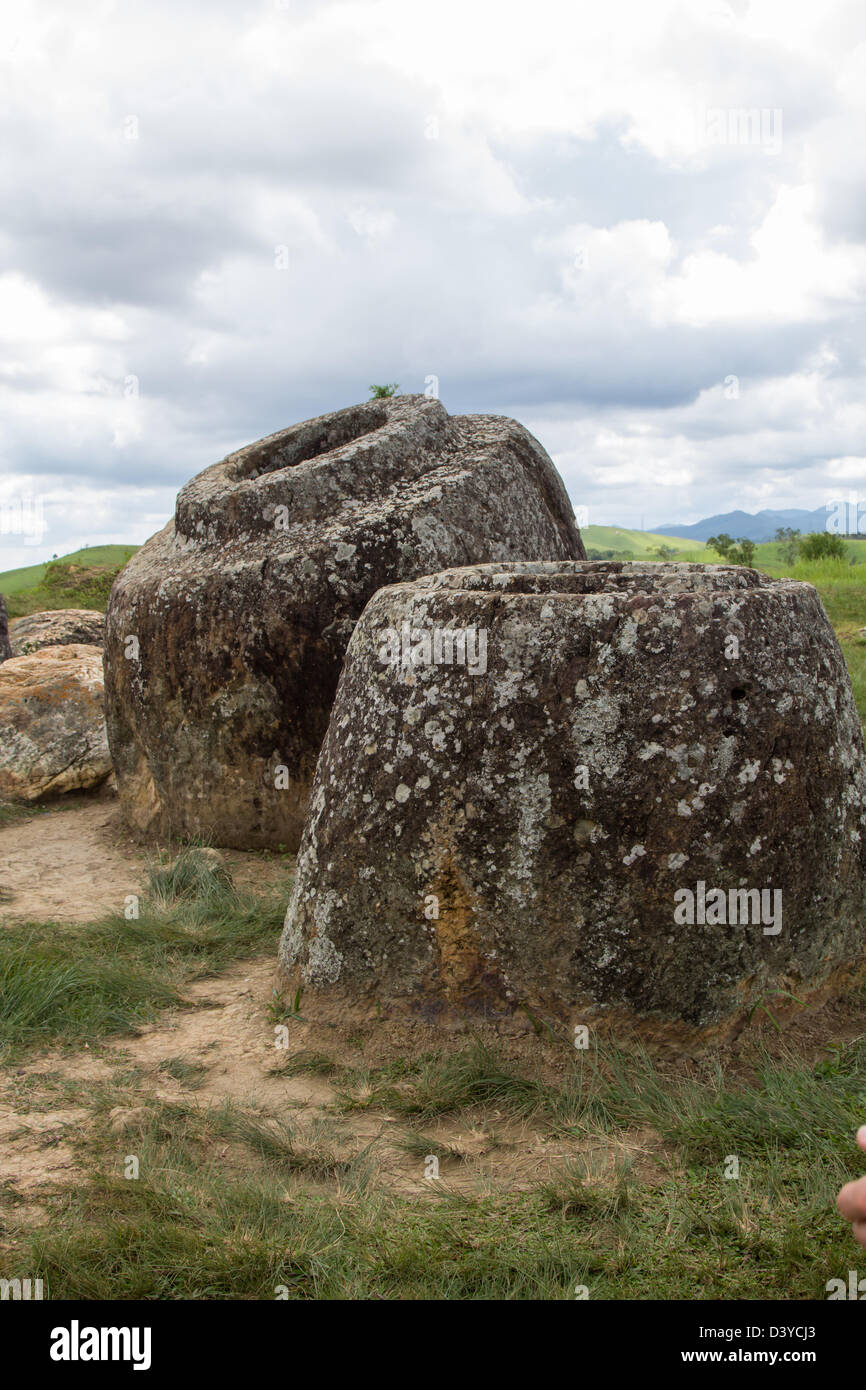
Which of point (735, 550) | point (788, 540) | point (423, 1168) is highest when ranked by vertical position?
point (788, 540)

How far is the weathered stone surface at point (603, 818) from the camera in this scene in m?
4.02

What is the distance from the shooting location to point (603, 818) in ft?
13.2

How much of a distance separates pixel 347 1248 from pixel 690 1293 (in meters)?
0.89

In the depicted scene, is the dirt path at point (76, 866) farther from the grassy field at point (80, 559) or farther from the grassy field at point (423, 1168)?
the grassy field at point (80, 559)

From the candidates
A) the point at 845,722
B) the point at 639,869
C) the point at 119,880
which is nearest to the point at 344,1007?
the point at 639,869

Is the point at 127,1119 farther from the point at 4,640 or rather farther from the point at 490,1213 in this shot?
the point at 4,640

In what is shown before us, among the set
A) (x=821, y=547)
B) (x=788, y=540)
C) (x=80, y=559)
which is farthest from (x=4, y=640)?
(x=788, y=540)

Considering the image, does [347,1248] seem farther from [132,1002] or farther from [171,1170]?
[132,1002]

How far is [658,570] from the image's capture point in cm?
498

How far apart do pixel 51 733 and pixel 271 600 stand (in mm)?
3316

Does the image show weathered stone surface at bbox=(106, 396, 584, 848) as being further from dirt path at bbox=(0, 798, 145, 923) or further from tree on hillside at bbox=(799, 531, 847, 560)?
tree on hillside at bbox=(799, 531, 847, 560)

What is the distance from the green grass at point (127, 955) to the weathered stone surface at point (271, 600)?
0.77 meters

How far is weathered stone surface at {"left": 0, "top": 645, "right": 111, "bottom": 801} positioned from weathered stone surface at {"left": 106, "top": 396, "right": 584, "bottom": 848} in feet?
4.48

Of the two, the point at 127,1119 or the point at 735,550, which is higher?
the point at 735,550
